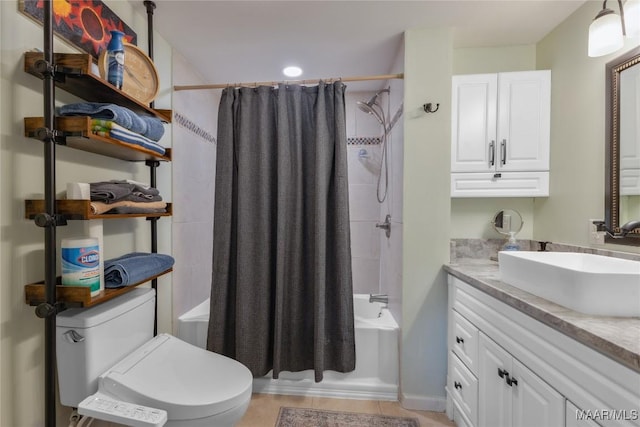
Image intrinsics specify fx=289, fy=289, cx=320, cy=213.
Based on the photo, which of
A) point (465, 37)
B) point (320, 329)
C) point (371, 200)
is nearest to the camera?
point (320, 329)

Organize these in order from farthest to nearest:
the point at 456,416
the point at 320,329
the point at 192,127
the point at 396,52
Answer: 1. the point at 192,127
2. the point at 396,52
3. the point at 320,329
4. the point at 456,416

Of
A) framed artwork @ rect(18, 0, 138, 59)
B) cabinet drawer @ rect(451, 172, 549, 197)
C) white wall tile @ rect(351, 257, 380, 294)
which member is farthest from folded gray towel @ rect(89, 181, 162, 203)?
white wall tile @ rect(351, 257, 380, 294)

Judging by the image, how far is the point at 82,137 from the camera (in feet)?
3.32

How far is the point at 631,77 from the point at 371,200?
172cm

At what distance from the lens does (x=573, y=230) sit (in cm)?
161

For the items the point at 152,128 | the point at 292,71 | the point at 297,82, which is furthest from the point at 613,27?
the point at 152,128

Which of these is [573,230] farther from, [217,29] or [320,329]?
[217,29]

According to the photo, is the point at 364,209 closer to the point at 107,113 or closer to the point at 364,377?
the point at 364,377

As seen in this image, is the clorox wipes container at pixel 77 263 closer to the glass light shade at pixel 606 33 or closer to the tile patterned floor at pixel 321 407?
the tile patterned floor at pixel 321 407

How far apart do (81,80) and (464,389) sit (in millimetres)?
2166

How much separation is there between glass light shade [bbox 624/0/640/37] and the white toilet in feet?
7.36

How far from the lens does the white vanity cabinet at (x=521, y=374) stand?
2.28 ft

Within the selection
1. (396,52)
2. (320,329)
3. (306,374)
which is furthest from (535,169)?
(306,374)
